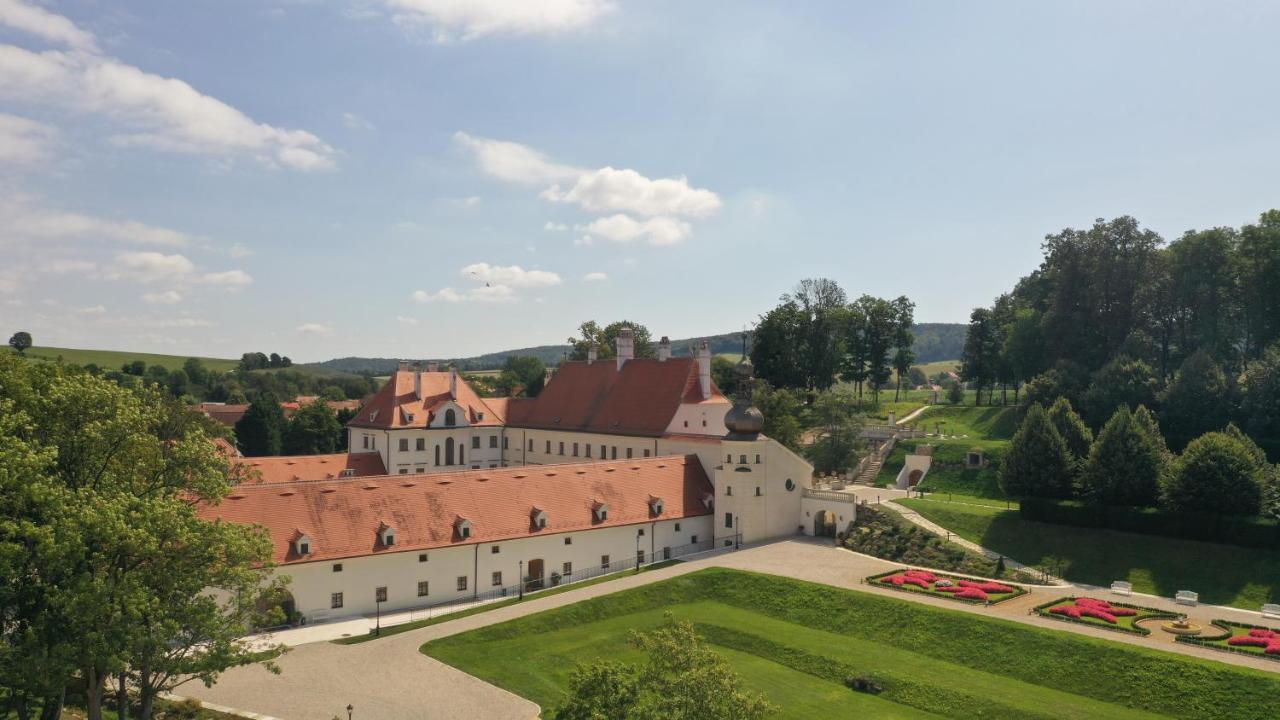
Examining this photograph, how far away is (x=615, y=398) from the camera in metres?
64.2

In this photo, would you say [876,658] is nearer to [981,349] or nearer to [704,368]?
[704,368]

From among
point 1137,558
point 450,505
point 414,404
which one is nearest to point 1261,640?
point 1137,558

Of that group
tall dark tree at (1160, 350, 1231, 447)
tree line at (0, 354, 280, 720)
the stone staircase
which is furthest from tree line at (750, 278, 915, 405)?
tree line at (0, 354, 280, 720)

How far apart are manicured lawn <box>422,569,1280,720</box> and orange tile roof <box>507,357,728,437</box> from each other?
21.1 meters

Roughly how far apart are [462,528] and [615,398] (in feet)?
84.9

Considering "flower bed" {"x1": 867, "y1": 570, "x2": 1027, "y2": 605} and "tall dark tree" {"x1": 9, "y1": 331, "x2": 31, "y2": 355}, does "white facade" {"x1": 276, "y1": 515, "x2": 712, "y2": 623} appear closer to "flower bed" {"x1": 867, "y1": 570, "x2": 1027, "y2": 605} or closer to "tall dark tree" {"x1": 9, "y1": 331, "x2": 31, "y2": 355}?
"flower bed" {"x1": 867, "y1": 570, "x2": 1027, "y2": 605}

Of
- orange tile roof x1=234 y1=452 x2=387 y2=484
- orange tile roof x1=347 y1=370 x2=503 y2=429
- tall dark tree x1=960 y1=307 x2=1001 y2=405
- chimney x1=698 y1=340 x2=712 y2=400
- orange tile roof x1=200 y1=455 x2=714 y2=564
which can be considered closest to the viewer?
orange tile roof x1=200 y1=455 x2=714 y2=564

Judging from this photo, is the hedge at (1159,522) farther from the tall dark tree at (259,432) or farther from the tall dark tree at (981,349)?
the tall dark tree at (259,432)

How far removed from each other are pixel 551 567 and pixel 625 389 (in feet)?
76.5

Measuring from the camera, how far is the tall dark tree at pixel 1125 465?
43688 mm

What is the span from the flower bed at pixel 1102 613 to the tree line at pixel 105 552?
94.4 feet

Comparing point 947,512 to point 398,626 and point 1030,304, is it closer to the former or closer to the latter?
point 398,626

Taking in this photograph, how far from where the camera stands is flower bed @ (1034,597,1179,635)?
3303cm

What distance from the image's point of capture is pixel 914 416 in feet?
270
